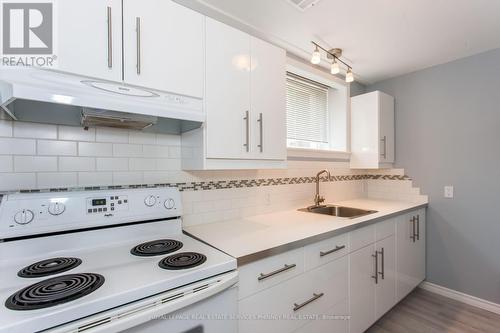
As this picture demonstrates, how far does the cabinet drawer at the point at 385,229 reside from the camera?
6.13 ft

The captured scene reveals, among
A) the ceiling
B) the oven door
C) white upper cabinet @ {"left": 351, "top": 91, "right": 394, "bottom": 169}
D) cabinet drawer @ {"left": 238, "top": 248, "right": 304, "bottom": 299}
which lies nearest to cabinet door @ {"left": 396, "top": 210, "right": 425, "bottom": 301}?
white upper cabinet @ {"left": 351, "top": 91, "right": 394, "bottom": 169}

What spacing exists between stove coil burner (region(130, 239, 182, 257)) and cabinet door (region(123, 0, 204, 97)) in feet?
2.51

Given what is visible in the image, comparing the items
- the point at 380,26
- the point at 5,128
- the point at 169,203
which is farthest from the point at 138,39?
the point at 380,26

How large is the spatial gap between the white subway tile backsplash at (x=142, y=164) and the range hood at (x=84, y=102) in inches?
7.8

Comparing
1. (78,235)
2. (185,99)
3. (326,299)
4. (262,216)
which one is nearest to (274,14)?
(185,99)

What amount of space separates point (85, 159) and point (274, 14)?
1.44 meters

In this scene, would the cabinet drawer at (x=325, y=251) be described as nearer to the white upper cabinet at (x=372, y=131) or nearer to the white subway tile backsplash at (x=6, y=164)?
the white upper cabinet at (x=372, y=131)

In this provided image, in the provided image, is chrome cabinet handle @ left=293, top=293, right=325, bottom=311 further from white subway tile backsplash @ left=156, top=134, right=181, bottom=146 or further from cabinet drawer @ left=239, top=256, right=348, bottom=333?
white subway tile backsplash @ left=156, top=134, right=181, bottom=146

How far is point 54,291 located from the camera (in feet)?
2.39

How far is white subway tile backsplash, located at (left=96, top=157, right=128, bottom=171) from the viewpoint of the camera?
1.29 metres

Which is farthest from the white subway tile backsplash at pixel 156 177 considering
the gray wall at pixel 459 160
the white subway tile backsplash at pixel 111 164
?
the gray wall at pixel 459 160

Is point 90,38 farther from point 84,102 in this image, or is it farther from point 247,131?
point 247,131

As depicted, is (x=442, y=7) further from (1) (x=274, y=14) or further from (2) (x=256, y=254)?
(2) (x=256, y=254)

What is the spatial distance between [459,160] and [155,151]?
106 inches
